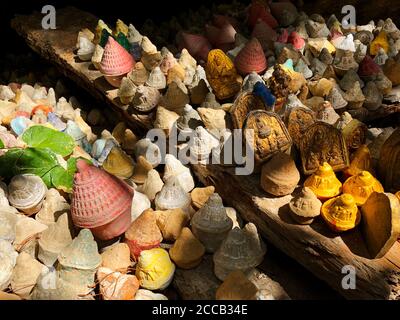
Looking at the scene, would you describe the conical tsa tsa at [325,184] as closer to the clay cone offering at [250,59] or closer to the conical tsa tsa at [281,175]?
the conical tsa tsa at [281,175]

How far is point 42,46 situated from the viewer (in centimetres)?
381

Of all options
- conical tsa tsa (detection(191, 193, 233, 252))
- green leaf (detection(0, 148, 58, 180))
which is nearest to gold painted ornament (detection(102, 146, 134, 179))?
green leaf (detection(0, 148, 58, 180))

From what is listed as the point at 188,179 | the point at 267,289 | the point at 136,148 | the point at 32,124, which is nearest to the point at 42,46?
the point at 32,124

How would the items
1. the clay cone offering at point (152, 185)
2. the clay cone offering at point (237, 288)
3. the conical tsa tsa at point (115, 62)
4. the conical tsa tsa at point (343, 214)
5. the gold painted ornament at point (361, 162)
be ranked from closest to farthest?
1. the clay cone offering at point (237, 288)
2. the conical tsa tsa at point (343, 214)
3. the gold painted ornament at point (361, 162)
4. the clay cone offering at point (152, 185)
5. the conical tsa tsa at point (115, 62)

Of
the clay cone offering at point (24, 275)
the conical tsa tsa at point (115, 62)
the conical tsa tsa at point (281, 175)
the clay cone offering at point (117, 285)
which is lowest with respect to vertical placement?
the clay cone offering at point (24, 275)

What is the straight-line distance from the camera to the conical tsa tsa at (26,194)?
2355 mm

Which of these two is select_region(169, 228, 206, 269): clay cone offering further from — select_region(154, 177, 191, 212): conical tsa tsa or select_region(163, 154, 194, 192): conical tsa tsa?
select_region(163, 154, 194, 192): conical tsa tsa

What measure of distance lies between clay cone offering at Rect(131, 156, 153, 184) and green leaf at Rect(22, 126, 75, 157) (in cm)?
50

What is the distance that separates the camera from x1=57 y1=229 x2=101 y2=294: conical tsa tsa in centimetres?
199

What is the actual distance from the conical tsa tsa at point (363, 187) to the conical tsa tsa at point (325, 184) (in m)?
0.06

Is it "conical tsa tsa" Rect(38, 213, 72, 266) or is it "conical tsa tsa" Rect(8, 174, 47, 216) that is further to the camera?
"conical tsa tsa" Rect(8, 174, 47, 216)

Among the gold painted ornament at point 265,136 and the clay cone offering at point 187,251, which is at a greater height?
the gold painted ornament at point 265,136

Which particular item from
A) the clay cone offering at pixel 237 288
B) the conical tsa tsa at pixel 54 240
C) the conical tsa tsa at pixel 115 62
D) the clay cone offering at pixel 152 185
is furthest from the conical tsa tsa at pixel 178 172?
the conical tsa tsa at pixel 115 62

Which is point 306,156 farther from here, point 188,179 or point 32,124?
point 32,124
